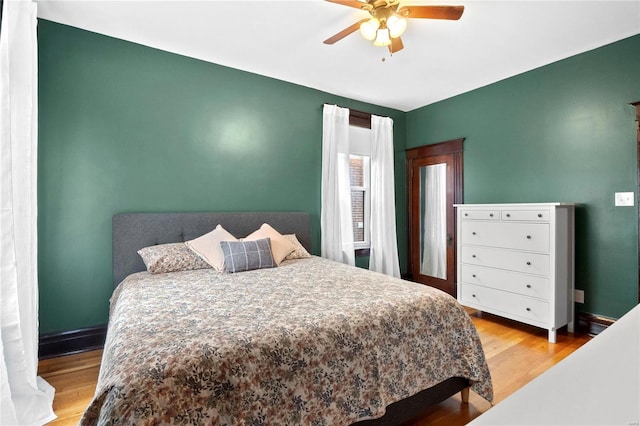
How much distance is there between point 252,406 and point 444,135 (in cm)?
400

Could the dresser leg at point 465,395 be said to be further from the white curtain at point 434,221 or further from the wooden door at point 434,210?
the white curtain at point 434,221

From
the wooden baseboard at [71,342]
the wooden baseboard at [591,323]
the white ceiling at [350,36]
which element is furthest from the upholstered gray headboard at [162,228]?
the wooden baseboard at [591,323]

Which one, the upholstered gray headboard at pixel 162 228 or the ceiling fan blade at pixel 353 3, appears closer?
the ceiling fan blade at pixel 353 3

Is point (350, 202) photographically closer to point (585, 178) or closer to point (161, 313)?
point (585, 178)

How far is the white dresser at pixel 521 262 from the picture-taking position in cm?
282

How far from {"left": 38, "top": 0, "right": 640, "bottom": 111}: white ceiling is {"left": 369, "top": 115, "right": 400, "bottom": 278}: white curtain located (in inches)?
33.1

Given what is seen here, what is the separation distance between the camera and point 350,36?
275 centimetres

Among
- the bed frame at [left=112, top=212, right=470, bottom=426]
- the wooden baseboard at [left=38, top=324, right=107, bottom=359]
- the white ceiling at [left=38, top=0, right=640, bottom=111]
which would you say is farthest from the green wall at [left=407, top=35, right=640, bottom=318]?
the wooden baseboard at [left=38, top=324, right=107, bottom=359]

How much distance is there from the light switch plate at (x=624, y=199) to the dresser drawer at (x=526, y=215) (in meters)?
0.63

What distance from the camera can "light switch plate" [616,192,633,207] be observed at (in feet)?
8.98

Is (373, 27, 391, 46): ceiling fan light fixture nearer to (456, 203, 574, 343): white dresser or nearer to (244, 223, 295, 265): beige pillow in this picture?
(244, 223, 295, 265): beige pillow

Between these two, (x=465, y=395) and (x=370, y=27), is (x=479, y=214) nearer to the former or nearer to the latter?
(x=465, y=395)

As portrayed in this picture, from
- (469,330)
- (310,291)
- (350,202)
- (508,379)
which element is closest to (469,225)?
(350,202)

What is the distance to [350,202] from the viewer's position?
4.02 meters
